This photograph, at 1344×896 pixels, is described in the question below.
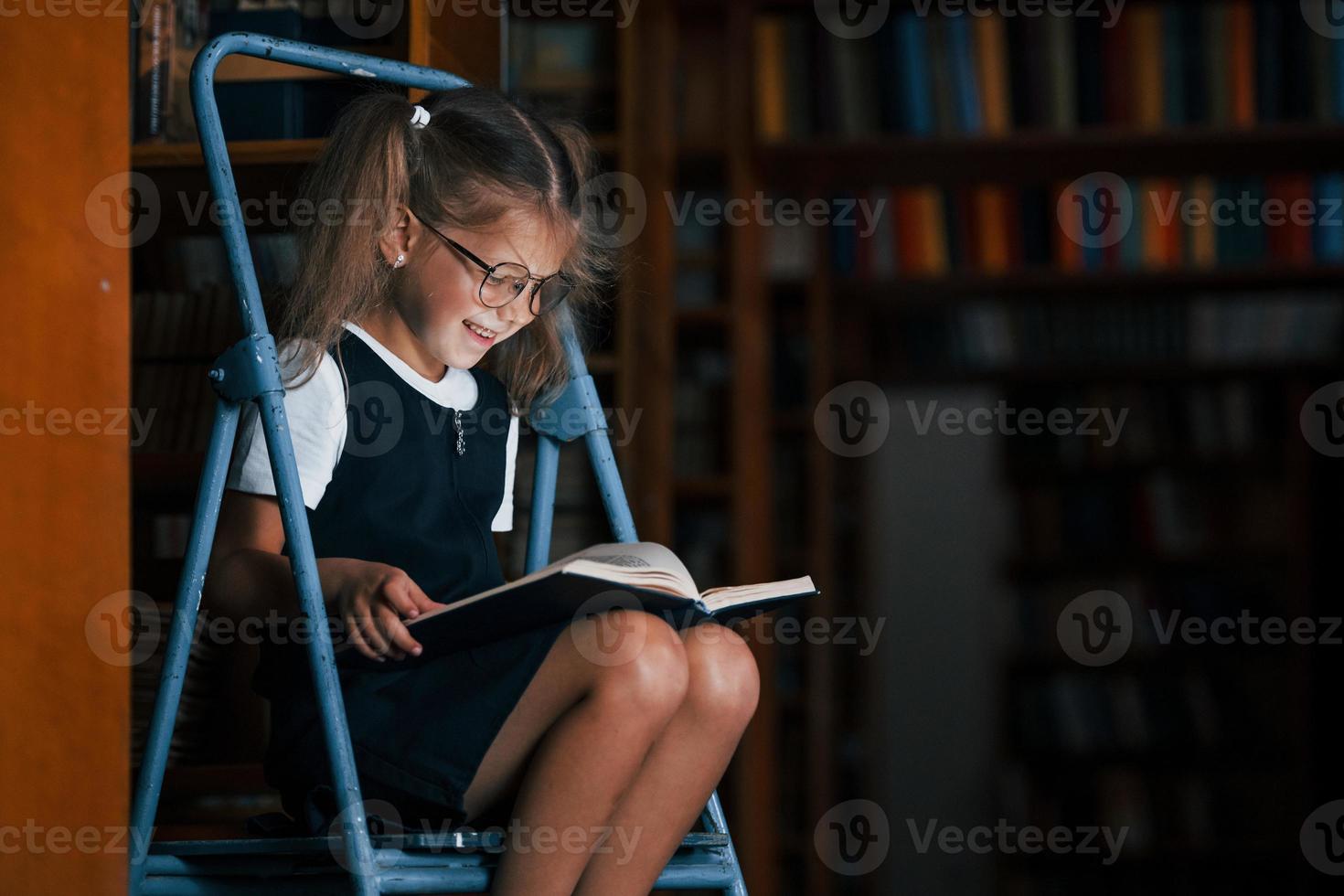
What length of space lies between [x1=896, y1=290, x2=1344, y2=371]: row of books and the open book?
3092 mm

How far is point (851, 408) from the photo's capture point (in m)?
4.18

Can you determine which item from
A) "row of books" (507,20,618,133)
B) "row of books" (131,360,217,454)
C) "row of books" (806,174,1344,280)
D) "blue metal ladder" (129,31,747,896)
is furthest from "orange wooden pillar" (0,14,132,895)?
"row of books" (806,174,1344,280)

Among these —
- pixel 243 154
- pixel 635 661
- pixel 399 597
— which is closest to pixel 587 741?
pixel 635 661

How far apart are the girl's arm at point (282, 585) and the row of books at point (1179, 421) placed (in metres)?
3.34

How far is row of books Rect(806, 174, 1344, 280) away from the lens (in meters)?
3.58

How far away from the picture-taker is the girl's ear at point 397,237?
126 cm

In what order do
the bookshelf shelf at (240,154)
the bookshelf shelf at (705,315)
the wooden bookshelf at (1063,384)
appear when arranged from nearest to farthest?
the bookshelf shelf at (240,154), the bookshelf shelf at (705,315), the wooden bookshelf at (1063,384)

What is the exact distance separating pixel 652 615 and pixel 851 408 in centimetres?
316

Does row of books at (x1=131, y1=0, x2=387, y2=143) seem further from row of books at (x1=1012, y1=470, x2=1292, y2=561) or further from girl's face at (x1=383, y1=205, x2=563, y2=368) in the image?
row of books at (x1=1012, y1=470, x2=1292, y2=561)

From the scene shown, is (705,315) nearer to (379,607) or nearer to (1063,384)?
(1063,384)

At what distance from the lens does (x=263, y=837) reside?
45.1 inches

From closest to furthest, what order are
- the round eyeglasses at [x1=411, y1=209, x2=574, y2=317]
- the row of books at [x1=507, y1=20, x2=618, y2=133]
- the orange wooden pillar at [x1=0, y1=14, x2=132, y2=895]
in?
the orange wooden pillar at [x1=0, y1=14, x2=132, y2=895]
the round eyeglasses at [x1=411, y1=209, x2=574, y2=317]
the row of books at [x1=507, y1=20, x2=618, y2=133]

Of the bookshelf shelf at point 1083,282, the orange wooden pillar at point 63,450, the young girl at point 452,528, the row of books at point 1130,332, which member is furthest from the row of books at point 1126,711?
the orange wooden pillar at point 63,450

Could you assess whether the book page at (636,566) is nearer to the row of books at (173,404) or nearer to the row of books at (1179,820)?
the row of books at (173,404)
